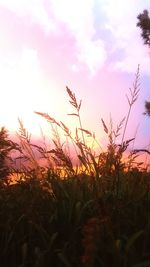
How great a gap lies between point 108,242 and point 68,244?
43 cm

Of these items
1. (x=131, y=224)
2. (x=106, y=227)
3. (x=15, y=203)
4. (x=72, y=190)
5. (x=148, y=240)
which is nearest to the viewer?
(x=106, y=227)

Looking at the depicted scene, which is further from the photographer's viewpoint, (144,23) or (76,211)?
(144,23)

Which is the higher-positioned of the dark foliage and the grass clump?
the dark foliage

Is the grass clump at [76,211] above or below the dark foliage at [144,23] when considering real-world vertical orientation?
below

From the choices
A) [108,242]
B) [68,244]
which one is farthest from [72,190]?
[108,242]

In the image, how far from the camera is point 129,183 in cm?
469

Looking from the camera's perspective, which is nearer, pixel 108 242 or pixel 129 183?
pixel 108 242

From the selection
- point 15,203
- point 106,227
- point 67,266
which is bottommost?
point 67,266

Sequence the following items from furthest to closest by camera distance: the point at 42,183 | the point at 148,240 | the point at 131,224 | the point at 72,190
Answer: the point at 42,183 < the point at 72,190 < the point at 131,224 < the point at 148,240

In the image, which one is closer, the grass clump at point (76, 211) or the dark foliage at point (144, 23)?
the grass clump at point (76, 211)

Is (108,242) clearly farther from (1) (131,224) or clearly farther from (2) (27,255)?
(2) (27,255)

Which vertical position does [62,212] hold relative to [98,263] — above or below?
above

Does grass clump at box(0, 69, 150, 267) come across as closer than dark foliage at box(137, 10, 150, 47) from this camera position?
Yes

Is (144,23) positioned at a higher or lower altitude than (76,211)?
higher
